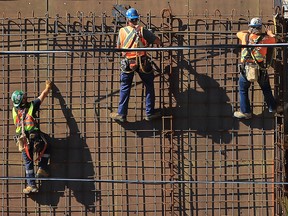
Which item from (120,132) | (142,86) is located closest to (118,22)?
(142,86)

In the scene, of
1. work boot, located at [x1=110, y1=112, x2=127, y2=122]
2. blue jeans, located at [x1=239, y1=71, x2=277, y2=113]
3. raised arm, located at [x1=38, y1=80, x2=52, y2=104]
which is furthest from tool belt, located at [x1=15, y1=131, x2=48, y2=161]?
blue jeans, located at [x1=239, y1=71, x2=277, y2=113]

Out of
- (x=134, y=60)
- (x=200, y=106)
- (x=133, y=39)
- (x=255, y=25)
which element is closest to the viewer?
(x=255, y=25)

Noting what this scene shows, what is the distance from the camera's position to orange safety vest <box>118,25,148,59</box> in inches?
352

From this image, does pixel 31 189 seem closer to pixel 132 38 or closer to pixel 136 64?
pixel 136 64

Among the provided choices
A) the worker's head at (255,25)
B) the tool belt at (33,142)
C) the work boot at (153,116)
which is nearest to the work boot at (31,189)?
the tool belt at (33,142)

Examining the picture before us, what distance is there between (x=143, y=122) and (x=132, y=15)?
189 centimetres

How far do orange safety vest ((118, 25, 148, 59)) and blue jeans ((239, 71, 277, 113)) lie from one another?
5.67 feet

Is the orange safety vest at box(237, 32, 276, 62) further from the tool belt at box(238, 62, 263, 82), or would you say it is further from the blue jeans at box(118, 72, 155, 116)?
the blue jeans at box(118, 72, 155, 116)

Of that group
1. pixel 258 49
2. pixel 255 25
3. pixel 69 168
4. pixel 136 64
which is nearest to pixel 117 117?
pixel 136 64

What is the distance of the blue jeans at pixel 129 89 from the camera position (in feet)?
30.3

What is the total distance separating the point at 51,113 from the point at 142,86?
1.65m

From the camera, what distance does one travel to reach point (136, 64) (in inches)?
356

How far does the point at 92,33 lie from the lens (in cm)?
965

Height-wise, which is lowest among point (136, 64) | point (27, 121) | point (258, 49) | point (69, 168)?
point (69, 168)
